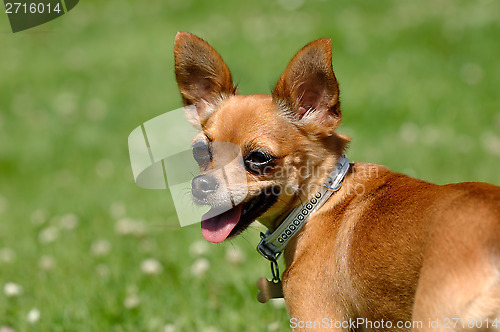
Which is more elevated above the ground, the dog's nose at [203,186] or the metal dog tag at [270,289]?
the dog's nose at [203,186]

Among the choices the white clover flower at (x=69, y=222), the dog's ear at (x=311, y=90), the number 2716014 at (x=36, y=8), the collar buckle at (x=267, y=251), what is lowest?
the white clover flower at (x=69, y=222)

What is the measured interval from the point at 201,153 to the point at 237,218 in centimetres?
38

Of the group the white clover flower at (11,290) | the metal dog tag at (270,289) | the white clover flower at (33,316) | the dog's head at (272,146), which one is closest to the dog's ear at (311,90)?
the dog's head at (272,146)

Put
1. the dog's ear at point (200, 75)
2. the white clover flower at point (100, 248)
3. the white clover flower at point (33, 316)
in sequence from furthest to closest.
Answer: the white clover flower at point (100, 248) → the white clover flower at point (33, 316) → the dog's ear at point (200, 75)

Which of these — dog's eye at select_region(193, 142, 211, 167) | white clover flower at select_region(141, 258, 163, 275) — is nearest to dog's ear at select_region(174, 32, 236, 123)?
dog's eye at select_region(193, 142, 211, 167)

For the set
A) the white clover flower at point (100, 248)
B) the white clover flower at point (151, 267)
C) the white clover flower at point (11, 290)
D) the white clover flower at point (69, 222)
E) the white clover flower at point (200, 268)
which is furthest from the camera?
the white clover flower at point (69, 222)

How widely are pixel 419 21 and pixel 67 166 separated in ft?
17.1

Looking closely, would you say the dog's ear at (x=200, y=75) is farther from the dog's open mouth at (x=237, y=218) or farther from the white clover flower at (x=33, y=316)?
the white clover flower at (x=33, y=316)

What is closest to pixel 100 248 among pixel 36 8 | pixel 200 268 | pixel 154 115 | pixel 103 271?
pixel 103 271

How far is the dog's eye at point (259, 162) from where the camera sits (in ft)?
8.51

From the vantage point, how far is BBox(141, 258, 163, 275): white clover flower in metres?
3.83

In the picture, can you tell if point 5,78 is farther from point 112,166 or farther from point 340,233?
point 340,233

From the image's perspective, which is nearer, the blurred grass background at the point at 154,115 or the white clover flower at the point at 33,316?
the white clover flower at the point at 33,316

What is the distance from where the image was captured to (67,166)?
22.7ft
